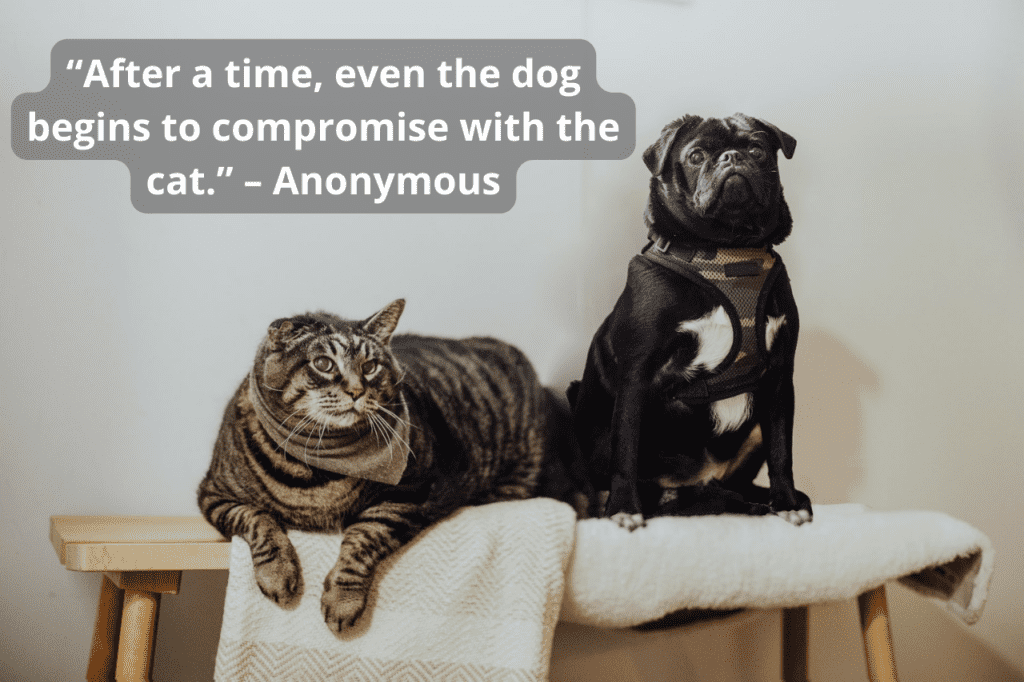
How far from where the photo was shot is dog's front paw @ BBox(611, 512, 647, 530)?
2.73ft

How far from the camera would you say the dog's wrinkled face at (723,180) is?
0.88 meters

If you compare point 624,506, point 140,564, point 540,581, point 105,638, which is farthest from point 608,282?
point 105,638

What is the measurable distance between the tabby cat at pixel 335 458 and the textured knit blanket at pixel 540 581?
3 cm

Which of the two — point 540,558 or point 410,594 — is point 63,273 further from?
point 540,558

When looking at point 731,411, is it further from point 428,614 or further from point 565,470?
point 428,614

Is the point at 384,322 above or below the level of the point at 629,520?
above

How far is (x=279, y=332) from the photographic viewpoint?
767 millimetres

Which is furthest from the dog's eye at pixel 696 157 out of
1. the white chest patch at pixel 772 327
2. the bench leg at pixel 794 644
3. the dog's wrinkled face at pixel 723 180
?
the bench leg at pixel 794 644

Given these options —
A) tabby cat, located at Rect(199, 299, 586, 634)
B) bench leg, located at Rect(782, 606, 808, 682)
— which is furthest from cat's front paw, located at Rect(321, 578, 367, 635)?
bench leg, located at Rect(782, 606, 808, 682)

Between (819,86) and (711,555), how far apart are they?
3.12ft

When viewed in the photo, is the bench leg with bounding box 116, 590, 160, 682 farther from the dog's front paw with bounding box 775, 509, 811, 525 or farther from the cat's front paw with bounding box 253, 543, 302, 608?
the dog's front paw with bounding box 775, 509, 811, 525

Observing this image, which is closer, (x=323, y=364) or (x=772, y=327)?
(x=323, y=364)

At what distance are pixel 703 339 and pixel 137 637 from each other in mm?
798

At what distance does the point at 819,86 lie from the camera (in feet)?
4.19
